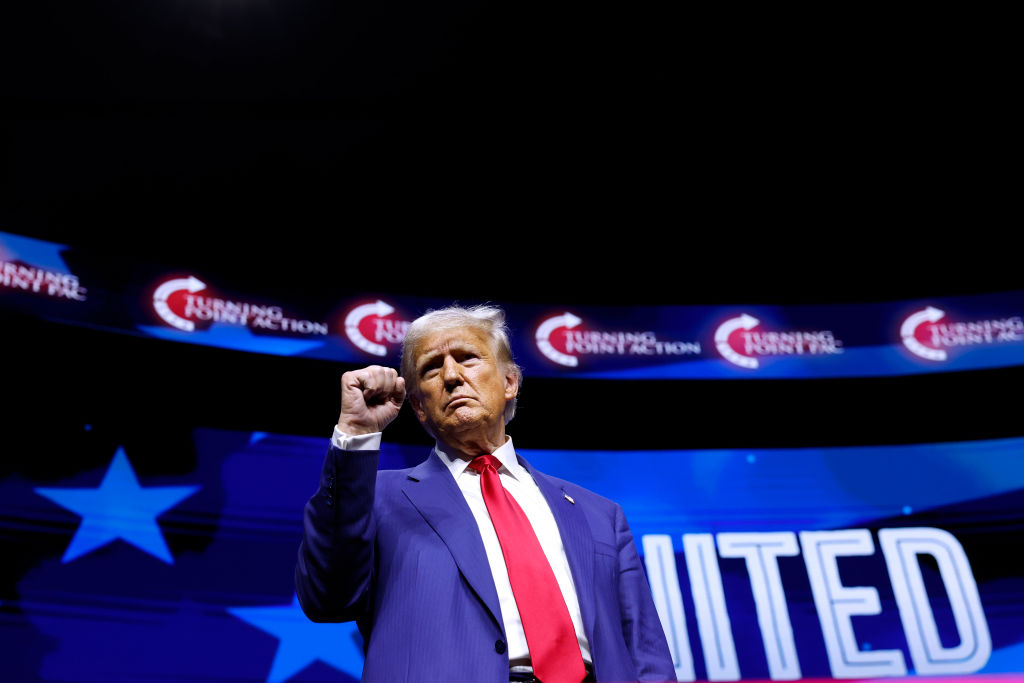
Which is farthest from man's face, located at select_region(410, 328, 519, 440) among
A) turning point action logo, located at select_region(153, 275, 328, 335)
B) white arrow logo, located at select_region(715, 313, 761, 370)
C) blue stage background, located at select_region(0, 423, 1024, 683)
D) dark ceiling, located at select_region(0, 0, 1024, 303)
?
white arrow logo, located at select_region(715, 313, 761, 370)

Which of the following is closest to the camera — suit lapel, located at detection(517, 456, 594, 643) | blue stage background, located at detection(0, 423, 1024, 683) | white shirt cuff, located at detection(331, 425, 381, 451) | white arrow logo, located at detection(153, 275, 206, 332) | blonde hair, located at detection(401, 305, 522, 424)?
white shirt cuff, located at detection(331, 425, 381, 451)

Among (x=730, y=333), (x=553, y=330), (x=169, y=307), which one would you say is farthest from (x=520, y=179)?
(x=169, y=307)

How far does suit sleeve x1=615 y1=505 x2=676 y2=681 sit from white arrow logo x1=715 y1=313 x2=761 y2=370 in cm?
351

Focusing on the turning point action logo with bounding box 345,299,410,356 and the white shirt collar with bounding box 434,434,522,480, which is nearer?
the white shirt collar with bounding box 434,434,522,480

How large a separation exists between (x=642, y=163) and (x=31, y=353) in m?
3.84

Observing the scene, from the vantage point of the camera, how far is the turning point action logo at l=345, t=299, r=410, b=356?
4.64 meters

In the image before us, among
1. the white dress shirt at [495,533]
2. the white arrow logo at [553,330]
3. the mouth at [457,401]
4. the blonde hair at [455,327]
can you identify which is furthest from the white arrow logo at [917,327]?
the mouth at [457,401]

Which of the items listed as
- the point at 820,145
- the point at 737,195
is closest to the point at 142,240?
the point at 737,195

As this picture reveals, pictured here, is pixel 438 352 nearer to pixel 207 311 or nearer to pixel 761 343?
pixel 207 311

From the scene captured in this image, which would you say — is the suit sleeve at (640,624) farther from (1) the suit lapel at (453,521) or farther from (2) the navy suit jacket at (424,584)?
(1) the suit lapel at (453,521)

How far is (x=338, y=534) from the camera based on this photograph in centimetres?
129

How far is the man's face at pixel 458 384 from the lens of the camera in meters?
1.64

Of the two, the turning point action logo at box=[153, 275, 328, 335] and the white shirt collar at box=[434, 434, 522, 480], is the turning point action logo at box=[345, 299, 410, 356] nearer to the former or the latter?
the turning point action logo at box=[153, 275, 328, 335]

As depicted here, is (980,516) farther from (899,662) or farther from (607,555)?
(607,555)
